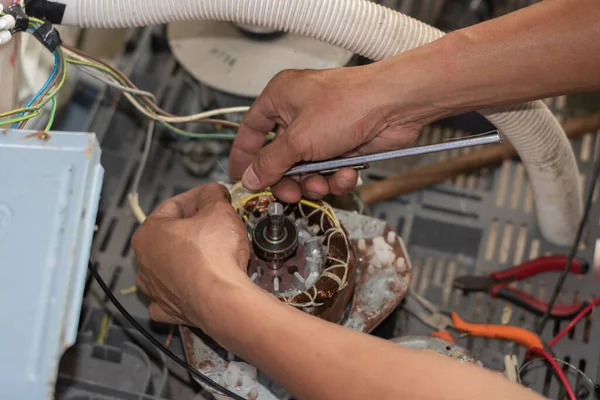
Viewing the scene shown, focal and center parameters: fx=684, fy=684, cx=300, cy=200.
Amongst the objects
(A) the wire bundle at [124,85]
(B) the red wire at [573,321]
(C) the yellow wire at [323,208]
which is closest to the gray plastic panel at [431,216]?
(B) the red wire at [573,321]

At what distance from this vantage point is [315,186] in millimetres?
953

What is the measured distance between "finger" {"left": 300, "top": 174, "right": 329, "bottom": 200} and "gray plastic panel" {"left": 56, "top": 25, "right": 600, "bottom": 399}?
25cm

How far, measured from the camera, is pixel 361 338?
0.64m

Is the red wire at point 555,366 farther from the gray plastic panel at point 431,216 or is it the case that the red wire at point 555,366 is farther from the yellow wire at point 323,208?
the yellow wire at point 323,208

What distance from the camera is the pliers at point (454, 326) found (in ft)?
3.37

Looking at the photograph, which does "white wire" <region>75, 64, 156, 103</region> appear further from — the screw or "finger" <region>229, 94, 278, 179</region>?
the screw

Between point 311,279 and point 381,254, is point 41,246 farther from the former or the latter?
point 381,254

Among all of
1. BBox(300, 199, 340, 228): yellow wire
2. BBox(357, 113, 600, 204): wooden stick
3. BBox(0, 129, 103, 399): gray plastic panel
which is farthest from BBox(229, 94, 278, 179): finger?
BBox(0, 129, 103, 399): gray plastic panel

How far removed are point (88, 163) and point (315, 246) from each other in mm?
382

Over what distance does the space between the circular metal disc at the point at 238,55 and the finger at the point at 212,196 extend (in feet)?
1.02

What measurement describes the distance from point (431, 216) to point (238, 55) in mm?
450

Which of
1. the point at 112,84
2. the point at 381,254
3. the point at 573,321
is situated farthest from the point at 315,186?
the point at 573,321

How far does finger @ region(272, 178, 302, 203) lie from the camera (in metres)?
0.95

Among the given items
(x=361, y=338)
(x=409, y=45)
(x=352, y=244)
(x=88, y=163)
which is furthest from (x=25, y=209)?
(x=409, y=45)
